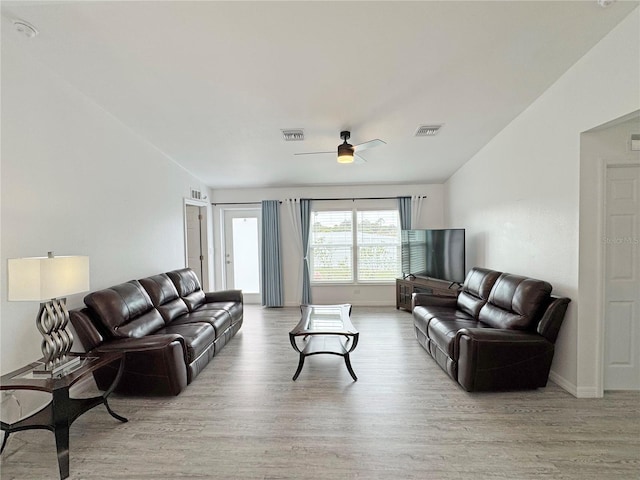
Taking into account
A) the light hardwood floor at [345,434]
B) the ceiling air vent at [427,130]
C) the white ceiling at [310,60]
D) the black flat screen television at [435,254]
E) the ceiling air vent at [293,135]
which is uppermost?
the white ceiling at [310,60]

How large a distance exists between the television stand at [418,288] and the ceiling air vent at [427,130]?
89.8 inches

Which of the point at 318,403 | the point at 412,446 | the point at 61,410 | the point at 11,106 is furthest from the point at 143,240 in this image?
the point at 412,446

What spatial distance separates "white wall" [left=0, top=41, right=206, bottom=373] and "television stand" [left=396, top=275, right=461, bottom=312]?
4217mm

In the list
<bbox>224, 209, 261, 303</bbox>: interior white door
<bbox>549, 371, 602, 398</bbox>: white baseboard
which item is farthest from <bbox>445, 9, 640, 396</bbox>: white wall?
<bbox>224, 209, 261, 303</bbox>: interior white door

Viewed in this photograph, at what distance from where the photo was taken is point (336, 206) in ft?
21.0

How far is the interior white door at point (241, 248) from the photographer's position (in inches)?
261

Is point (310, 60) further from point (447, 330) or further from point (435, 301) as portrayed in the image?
point (435, 301)

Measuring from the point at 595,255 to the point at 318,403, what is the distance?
272cm

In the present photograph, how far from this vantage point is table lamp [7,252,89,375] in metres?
1.98

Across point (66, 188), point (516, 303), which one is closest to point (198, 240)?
point (66, 188)

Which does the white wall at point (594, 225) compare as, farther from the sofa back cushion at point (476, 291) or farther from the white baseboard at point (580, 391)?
the sofa back cushion at point (476, 291)

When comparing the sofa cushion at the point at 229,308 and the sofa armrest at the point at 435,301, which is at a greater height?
the sofa armrest at the point at 435,301

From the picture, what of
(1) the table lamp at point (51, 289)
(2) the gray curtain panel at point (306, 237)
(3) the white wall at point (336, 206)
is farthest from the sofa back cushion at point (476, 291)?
(1) the table lamp at point (51, 289)

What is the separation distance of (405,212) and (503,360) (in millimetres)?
3903
